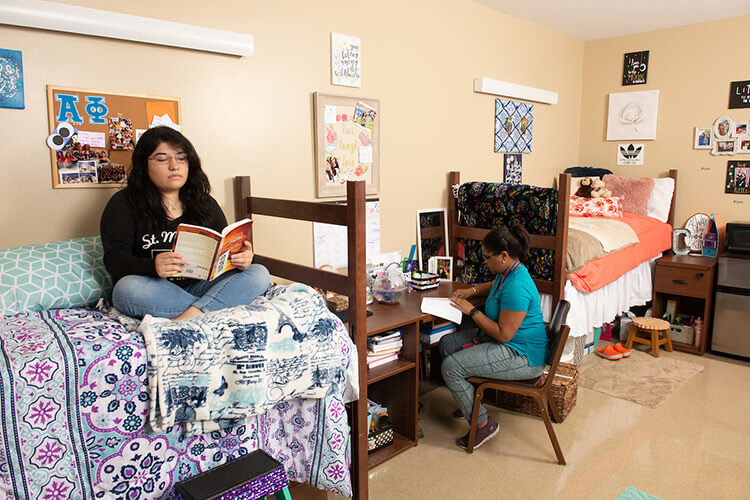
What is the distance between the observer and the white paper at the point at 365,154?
107 inches

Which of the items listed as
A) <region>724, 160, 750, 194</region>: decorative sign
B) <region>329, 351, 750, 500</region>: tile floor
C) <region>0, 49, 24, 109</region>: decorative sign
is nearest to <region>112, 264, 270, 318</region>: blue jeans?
<region>0, 49, 24, 109</region>: decorative sign

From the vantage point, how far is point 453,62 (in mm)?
3215

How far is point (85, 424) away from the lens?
129cm

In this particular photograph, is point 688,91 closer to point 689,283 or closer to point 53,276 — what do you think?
point 689,283

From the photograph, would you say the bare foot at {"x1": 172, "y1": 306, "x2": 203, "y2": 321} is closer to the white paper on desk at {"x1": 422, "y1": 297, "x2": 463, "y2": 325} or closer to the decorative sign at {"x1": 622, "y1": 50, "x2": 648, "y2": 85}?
the white paper on desk at {"x1": 422, "y1": 297, "x2": 463, "y2": 325}

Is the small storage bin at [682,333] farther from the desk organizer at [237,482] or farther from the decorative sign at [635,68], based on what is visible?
the desk organizer at [237,482]

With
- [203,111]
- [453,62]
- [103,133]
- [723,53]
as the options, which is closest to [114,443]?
[103,133]

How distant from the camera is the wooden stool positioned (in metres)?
3.46

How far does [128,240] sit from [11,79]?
0.65 meters

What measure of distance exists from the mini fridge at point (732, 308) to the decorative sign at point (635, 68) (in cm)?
163

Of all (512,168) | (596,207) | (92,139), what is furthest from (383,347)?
(596,207)

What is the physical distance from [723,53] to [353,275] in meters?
3.64

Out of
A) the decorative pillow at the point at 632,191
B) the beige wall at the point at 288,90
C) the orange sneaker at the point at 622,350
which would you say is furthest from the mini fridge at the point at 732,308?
the beige wall at the point at 288,90

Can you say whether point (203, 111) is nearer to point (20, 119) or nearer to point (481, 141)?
point (20, 119)
